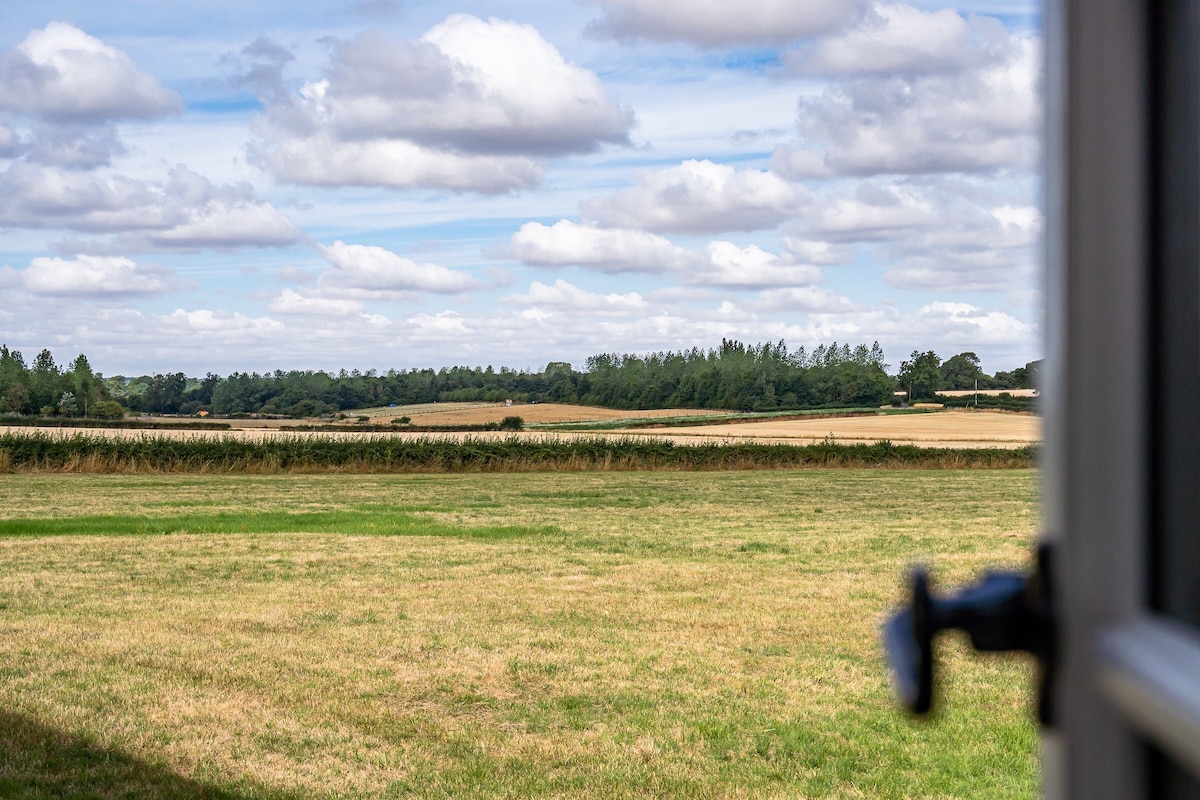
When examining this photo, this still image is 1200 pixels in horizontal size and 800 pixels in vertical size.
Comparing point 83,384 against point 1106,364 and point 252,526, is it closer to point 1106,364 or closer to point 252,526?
point 252,526

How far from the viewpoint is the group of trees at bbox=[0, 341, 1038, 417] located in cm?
6319

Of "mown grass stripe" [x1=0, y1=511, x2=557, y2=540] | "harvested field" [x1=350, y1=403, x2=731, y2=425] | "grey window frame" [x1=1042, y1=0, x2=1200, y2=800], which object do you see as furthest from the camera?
"harvested field" [x1=350, y1=403, x2=731, y2=425]

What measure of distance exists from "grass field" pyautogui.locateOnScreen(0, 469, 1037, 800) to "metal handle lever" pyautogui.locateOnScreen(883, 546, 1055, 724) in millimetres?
4203

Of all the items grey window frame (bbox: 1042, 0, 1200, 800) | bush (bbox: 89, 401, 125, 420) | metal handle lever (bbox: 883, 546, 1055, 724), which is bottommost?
bush (bbox: 89, 401, 125, 420)

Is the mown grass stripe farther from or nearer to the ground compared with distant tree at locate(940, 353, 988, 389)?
nearer to the ground

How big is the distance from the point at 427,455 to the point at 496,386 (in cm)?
5476

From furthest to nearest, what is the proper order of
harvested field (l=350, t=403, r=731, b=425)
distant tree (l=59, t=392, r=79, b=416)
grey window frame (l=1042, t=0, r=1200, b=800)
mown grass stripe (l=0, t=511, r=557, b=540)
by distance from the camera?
distant tree (l=59, t=392, r=79, b=416)
harvested field (l=350, t=403, r=731, b=425)
mown grass stripe (l=0, t=511, r=557, b=540)
grey window frame (l=1042, t=0, r=1200, b=800)

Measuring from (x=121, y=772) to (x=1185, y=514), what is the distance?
517cm

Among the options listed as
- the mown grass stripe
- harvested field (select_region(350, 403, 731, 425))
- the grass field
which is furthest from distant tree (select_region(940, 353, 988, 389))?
harvested field (select_region(350, 403, 731, 425))

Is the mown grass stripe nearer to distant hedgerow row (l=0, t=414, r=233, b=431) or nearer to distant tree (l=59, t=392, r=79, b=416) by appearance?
distant hedgerow row (l=0, t=414, r=233, b=431)

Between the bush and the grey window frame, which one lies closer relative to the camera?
the grey window frame

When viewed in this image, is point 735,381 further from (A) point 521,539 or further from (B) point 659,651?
(B) point 659,651

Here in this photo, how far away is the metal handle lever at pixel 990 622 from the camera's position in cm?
69

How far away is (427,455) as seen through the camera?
28703 mm
